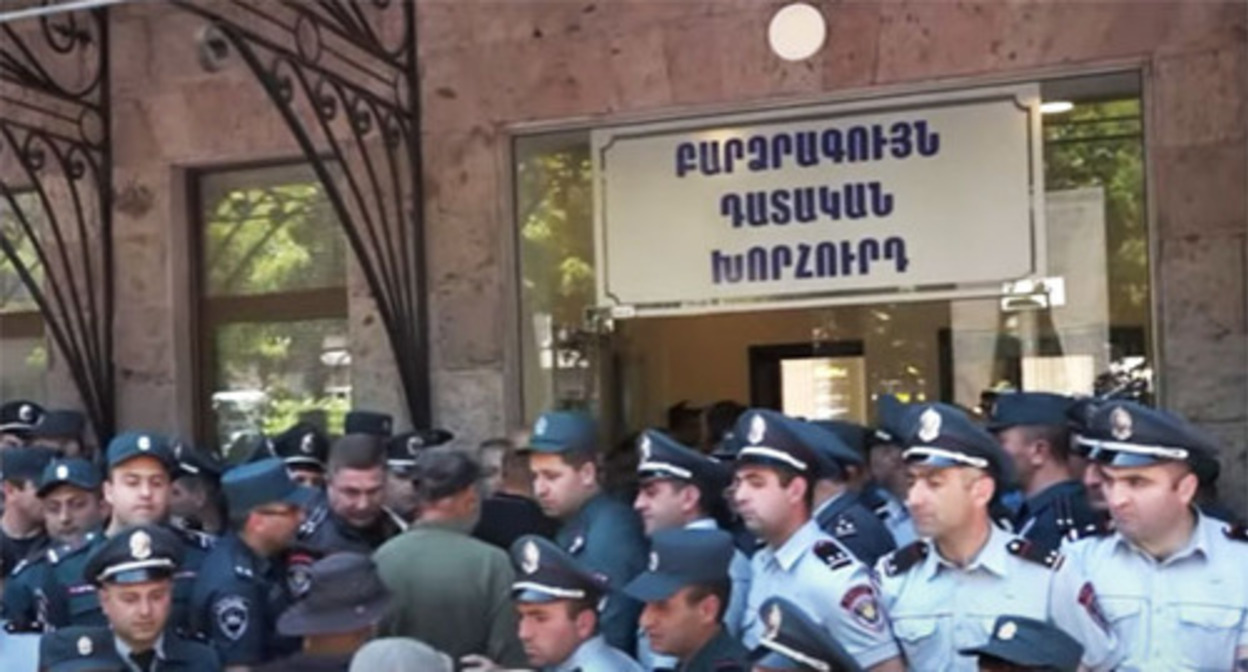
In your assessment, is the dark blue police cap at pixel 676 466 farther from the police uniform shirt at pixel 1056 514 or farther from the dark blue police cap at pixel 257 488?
the dark blue police cap at pixel 257 488

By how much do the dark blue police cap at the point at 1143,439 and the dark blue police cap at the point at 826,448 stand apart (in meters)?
0.77

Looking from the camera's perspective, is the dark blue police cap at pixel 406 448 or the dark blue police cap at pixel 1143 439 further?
the dark blue police cap at pixel 406 448

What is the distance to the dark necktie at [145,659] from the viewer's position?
4.17m

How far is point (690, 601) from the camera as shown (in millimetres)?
3887

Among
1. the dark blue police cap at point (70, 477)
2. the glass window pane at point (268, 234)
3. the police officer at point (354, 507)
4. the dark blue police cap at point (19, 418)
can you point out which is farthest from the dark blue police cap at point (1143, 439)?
the dark blue police cap at point (19, 418)

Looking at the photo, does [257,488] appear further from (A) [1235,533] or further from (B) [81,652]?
(A) [1235,533]

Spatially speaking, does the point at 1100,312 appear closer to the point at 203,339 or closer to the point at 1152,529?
the point at 1152,529

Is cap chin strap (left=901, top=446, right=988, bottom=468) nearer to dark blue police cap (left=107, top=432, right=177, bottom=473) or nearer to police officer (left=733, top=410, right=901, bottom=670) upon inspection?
police officer (left=733, top=410, right=901, bottom=670)

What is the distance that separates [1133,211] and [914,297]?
3.09 feet

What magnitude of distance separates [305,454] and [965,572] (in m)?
3.16

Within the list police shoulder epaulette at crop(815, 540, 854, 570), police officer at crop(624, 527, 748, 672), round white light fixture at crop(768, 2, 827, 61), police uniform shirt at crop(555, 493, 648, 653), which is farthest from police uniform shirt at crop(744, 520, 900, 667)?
round white light fixture at crop(768, 2, 827, 61)

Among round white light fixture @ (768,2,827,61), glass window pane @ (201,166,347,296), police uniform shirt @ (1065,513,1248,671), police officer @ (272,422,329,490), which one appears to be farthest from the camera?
glass window pane @ (201,166,347,296)

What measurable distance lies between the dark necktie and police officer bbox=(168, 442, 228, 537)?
126cm

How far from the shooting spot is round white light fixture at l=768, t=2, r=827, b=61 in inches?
269
